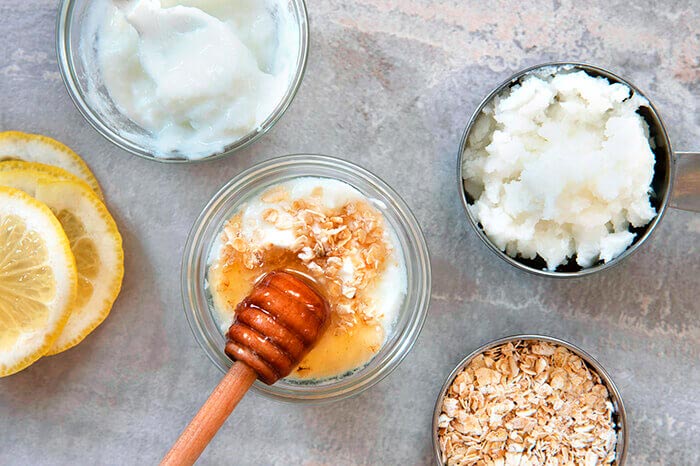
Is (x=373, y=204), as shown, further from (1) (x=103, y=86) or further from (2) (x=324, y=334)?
(1) (x=103, y=86)

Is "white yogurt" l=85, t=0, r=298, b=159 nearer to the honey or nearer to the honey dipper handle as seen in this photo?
the honey

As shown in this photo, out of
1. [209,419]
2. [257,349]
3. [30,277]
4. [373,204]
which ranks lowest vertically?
[30,277]

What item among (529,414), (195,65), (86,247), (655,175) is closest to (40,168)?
(86,247)

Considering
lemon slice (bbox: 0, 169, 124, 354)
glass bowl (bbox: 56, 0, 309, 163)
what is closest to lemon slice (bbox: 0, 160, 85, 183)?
lemon slice (bbox: 0, 169, 124, 354)

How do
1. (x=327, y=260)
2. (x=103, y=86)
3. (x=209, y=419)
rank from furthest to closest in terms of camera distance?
(x=103, y=86) → (x=327, y=260) → (x=209, y=419)

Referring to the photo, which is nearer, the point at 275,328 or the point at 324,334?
the point at 275,328
